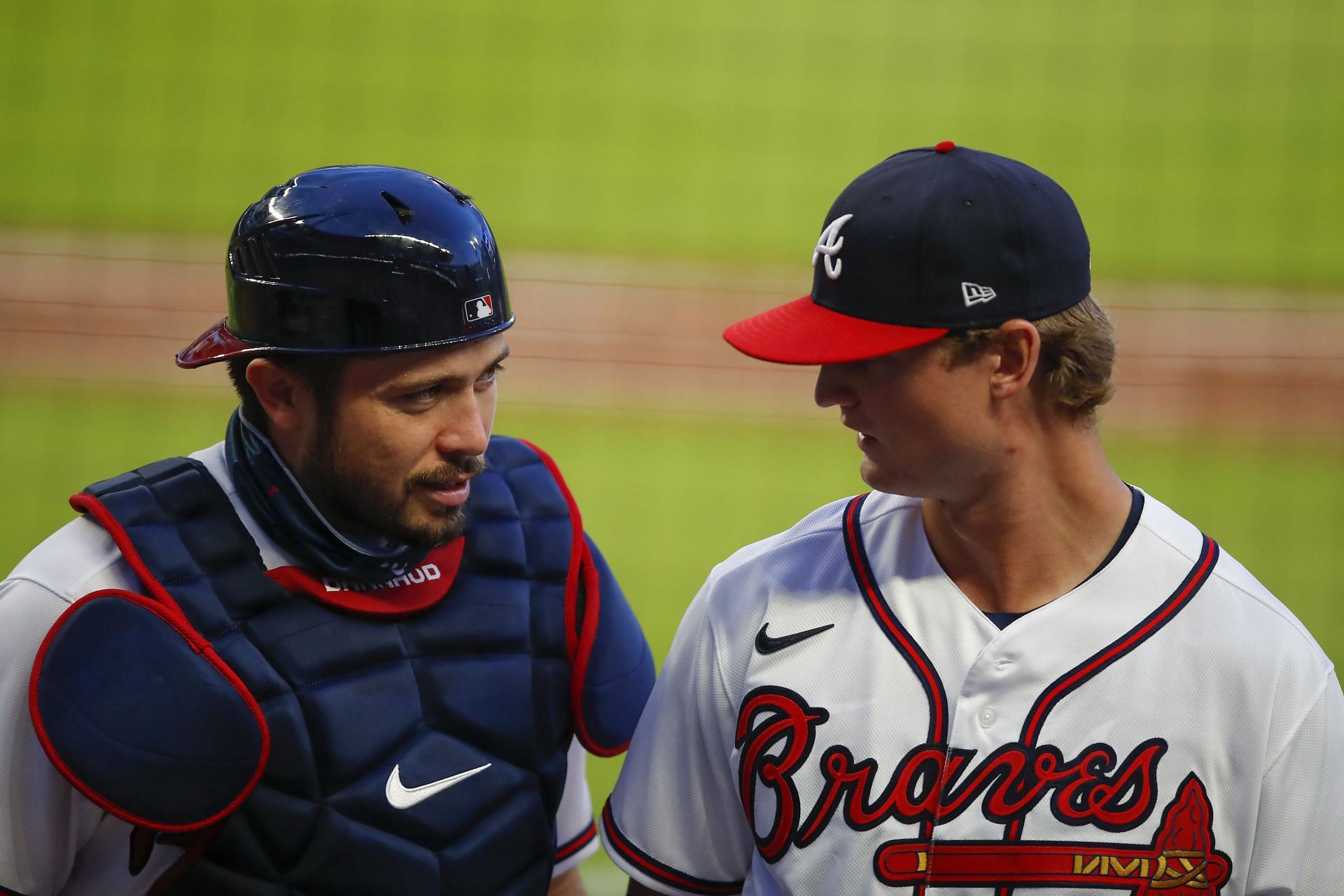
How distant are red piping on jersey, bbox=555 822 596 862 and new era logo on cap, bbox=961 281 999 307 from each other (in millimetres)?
1412

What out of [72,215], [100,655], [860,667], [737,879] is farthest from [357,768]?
[72,215]

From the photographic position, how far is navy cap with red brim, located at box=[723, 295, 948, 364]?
6.71 ft

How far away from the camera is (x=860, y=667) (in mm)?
2156

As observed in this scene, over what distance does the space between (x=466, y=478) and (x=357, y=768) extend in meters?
0.53

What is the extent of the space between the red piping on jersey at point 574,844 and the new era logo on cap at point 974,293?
1412 mm

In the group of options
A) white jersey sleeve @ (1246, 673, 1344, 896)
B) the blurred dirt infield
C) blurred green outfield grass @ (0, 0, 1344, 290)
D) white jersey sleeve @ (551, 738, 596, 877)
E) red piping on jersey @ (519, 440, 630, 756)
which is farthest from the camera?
blurred green outfield grass @ (0, 0, 1344, 290)

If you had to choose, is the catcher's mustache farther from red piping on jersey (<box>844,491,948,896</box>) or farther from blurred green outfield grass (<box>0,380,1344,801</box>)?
blurred green outfield grass (<box>0,380,1344,801</box>)

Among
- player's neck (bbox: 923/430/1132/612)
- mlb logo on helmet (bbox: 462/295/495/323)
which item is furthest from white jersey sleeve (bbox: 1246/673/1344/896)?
mlb logo on helmet (bbox: 462/295/495/323)

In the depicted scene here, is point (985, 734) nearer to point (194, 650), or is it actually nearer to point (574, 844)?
point (574, 844)

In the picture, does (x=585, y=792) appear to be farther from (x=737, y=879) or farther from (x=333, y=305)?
(x=333, y=305)

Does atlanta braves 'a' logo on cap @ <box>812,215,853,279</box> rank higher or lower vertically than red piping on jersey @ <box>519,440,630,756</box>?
higher

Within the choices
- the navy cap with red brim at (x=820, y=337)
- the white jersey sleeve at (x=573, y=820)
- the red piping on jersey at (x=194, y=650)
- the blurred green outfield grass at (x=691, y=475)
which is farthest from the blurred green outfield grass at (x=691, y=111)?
the red piping on jersey at (x=194, y=650)

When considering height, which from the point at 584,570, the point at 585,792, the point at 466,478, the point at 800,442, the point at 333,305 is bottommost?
the point at 800,442

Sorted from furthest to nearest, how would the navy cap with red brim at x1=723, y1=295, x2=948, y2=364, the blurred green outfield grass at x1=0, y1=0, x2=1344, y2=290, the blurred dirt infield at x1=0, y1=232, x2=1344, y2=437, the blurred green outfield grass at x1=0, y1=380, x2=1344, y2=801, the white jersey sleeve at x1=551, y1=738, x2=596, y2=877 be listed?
the blurred green outfield grass at x1=0, y1=0, x2=1344, y2=290, the blurred dirt infield at x1=0, y1=232, x2=1344, y2=437, the blurred green outfield grass at x1=0, y1=380, x2=1344, y2=801, the white jersey sleeve at x1=551, y1=738, x2=596, y2=877, the navy cap with red brim at x1=723, y1=295, x2=948, y2=364
